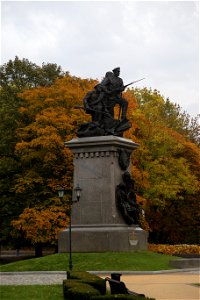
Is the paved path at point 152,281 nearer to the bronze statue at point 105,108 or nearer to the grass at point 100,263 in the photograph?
the grass at point 100,263

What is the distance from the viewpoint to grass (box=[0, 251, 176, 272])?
25.4 meters

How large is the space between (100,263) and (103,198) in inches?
162

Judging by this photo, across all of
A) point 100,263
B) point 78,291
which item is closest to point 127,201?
point 100,263

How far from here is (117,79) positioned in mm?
31891

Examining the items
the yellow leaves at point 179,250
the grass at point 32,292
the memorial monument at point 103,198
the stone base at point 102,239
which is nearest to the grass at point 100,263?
the stone base at point 102,239

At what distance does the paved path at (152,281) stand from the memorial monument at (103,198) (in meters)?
3.80

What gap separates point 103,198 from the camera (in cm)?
2908

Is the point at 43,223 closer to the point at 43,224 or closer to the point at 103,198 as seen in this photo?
the point at 43,224

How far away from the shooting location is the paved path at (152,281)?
1652 cm

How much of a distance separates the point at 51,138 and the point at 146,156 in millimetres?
9199

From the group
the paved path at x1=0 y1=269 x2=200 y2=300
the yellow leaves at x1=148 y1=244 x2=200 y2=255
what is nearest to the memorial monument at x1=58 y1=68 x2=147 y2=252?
the paved path at x1=0 y1=269 x2=200 y2=300

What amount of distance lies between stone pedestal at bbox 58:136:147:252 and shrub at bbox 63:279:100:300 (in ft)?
41.9

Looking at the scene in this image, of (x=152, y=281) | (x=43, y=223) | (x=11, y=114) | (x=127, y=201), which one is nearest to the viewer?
(x=152, y=281)

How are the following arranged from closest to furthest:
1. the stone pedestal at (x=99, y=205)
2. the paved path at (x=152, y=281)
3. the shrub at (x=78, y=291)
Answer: the shrub at (x=78, y=291)
the paved path at (x=152, y=281)
the stone pedestal at (x=99, y=205)
